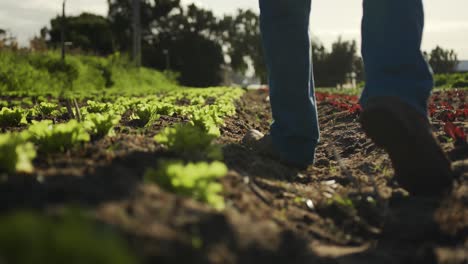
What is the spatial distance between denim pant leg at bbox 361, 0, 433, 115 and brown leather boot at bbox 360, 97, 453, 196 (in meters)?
0.08

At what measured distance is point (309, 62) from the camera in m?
3.41

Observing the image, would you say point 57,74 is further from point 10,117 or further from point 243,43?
point 243,43

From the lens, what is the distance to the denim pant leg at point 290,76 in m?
3.24

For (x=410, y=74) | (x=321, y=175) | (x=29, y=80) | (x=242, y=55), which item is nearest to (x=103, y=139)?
A: (x=321, y=175)

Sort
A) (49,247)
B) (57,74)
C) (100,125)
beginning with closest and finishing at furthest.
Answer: (49,247) → (100,125) → (57,74)

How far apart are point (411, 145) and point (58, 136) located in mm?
1782

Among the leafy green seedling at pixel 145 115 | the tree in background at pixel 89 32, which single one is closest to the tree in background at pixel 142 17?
the tree in background at pixel 89 32

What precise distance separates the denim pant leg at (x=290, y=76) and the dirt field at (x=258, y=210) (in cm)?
19

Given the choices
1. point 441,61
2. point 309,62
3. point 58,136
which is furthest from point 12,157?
point 441,61

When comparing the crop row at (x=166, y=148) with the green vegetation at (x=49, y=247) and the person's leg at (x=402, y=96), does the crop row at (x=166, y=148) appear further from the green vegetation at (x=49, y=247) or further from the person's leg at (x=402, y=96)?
the person's leg at (x=402, y=96)

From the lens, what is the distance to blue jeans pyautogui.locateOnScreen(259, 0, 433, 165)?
257 centimetres

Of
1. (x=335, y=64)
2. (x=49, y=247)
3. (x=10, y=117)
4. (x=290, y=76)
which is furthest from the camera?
(x=335, y=64)

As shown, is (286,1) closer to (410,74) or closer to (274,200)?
(410,74)

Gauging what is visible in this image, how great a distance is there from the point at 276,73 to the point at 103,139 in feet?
4.23
